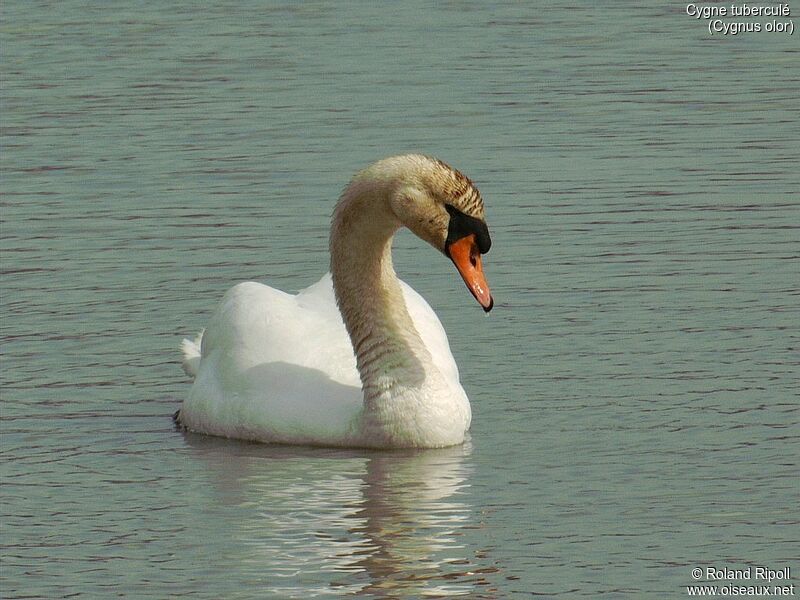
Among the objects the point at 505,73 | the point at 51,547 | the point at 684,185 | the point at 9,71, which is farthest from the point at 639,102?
the point at 51,547

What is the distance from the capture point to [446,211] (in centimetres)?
1086

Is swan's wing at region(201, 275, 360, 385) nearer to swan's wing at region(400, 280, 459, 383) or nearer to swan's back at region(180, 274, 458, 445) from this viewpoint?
swan's back at region(180, 274, 458, 445)

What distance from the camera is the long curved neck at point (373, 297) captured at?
11195mm

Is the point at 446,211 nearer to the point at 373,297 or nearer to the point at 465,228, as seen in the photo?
the point at 465,228

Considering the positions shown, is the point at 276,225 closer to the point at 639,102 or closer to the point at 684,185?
the point at 684,185

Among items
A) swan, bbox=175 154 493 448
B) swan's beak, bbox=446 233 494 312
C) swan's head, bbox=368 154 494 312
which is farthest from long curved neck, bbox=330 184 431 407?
swan's beak, bbox=446 233 494 312

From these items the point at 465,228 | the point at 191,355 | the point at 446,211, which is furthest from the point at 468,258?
the point at 191,355

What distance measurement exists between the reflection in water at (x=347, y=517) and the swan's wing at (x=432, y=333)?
2.15 ft

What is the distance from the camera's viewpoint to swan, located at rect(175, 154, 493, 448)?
10898 mm

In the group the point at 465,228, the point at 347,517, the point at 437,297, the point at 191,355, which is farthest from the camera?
the point at 437,297

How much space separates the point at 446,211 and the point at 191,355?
2.34 metres

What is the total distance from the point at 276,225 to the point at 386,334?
422 cm

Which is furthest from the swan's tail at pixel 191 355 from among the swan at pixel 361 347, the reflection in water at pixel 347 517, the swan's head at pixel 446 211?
the swan's head at pixel 446 211

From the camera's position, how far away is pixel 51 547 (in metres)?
9.40
